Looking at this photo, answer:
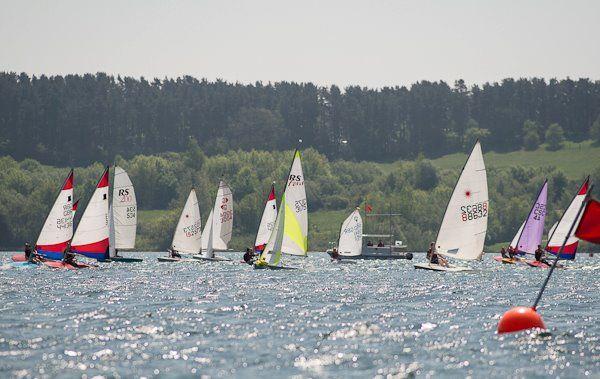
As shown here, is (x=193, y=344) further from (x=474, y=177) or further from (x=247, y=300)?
(x=474, y=177)

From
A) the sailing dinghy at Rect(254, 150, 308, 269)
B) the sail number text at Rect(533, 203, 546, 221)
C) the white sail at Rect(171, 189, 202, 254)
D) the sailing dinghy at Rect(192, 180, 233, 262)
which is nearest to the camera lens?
the sailing dinghy at Rect(254, 150, 308, 269)

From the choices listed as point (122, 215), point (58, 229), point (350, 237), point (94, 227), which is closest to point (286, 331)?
point (58, 229)

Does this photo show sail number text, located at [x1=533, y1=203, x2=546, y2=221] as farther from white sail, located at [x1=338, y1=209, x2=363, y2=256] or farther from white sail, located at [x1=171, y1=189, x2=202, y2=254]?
white sail, located at [x1=171, y1=189, x2=202, y2=254]

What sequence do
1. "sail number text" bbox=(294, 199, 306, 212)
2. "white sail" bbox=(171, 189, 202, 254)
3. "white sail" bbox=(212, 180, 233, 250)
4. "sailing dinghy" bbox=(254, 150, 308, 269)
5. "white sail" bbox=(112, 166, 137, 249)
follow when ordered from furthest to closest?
"white sail" bbox=(171, 189, 202, 254)
"white sail" bbox=(212, 180, 233, 250)
"white sail" bbox=(112, 166, 137, 249)
"sail number text" bbox=(294, 199, 306, 212)
"sailing dinghy" bbox=(254, 150, 308, 269)

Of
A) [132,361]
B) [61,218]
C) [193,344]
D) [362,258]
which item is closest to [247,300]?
[193,344]

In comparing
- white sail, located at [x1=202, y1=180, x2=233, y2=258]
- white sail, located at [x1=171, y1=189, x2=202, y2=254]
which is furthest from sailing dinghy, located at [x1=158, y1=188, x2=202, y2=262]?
white sail, located at [x1=202, y1=180, x2=233, y2=258]

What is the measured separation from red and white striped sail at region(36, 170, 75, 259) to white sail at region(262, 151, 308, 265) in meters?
15.8

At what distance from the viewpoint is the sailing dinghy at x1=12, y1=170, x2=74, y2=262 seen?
270ft

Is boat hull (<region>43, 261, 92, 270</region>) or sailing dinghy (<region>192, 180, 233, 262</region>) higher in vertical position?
sailing dinghy (<region>192, 180, 233, 262</region>)

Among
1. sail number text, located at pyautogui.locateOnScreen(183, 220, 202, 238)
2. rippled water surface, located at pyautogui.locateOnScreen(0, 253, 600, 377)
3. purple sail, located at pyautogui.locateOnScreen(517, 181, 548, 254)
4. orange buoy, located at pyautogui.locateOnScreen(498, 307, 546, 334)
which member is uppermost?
purple sail, located at pyautogui.locateOnScreen(517, 181, 548, 254)

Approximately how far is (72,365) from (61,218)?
53331mm

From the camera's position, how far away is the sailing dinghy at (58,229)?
82.2 meters

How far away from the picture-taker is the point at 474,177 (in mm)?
69000

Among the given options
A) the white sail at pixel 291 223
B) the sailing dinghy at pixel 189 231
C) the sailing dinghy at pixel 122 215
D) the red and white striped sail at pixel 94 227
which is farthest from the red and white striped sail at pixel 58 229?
the sailing dinghy at pixel 189 231
